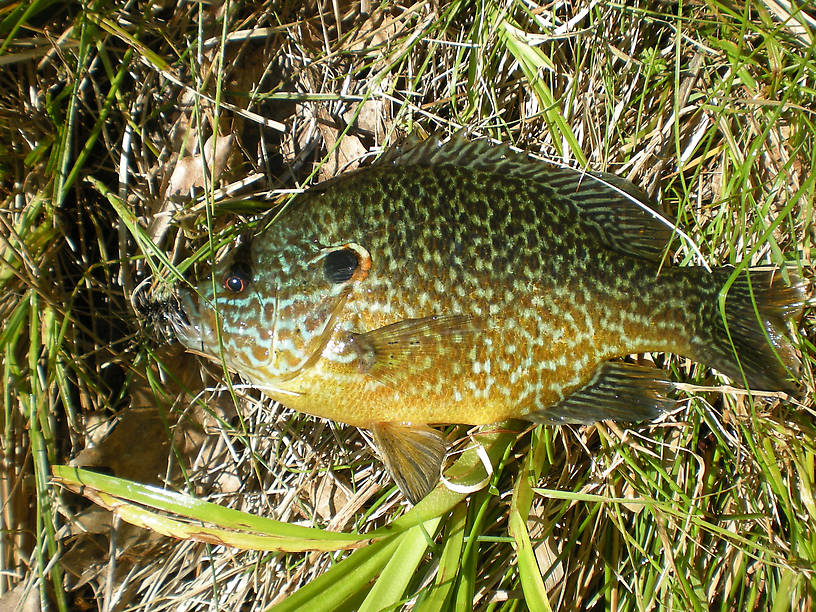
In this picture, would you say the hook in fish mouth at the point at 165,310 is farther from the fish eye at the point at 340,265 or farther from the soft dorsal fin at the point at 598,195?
the soft dorsal fin at the point at 598,195

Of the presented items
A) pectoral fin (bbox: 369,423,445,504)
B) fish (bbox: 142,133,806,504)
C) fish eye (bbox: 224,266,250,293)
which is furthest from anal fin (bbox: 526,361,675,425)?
fish eye (bbox: 224,266,250,293)

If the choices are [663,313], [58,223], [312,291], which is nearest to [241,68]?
[58,223]

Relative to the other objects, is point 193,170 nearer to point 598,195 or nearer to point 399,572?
point 598,195

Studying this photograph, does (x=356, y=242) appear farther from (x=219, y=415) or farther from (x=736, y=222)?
(x=736, y=222)

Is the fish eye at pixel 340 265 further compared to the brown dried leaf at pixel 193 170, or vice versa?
the brown dried leaf at pixel 193 170

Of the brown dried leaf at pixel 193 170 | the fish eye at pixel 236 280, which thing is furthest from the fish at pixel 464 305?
the brown dried leaf at pixel 193 170

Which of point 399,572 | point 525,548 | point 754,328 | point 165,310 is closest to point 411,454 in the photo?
point 399,572
